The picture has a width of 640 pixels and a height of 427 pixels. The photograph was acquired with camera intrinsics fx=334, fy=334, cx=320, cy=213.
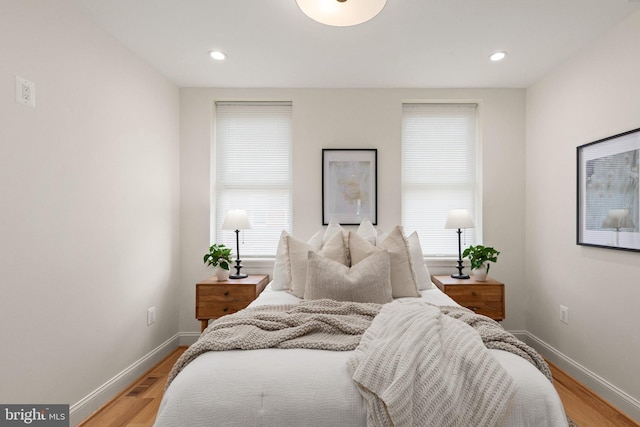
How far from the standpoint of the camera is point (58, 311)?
1.92 meters

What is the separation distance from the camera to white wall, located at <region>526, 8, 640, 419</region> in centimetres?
218

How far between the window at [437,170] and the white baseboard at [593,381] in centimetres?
114

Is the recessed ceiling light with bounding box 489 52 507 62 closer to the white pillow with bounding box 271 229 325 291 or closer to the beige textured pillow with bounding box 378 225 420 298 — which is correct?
the beige textured pillow with bounding box 378 225 420 298

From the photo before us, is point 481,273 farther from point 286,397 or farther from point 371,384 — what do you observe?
point 286,397

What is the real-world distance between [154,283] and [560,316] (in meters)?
3.50

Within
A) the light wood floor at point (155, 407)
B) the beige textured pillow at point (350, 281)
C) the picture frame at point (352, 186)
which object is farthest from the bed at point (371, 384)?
the picture frame at point (352, 186)

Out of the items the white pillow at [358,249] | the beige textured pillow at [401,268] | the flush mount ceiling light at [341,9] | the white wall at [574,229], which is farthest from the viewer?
the white pillow at [358,249]

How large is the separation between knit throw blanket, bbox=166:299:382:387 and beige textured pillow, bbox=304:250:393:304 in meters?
0.31

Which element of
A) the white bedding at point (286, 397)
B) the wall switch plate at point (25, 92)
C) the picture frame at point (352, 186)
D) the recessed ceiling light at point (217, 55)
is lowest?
the white bedding at point (286, 397)

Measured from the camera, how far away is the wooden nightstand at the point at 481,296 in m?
2.85

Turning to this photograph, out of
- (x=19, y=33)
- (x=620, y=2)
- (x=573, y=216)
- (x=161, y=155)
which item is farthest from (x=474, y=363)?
(x=161, y=155)

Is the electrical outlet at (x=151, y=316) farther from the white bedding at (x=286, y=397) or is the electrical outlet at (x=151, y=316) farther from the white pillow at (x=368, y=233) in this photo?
the white pillow at (x=368, y=233)

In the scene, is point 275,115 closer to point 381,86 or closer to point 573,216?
point 381,86

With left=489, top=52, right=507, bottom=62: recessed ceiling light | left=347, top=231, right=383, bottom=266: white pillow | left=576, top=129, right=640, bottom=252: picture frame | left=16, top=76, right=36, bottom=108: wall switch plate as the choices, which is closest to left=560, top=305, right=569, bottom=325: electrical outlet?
left=576, top=129, right=640, bottom=252: picture frame
